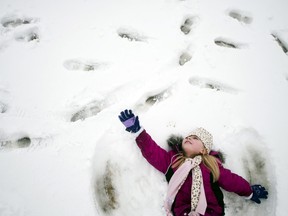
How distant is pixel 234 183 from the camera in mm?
2102

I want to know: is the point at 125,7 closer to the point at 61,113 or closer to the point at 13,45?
the point at 13,45

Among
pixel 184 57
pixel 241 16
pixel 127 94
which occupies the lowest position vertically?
pixel 127 94

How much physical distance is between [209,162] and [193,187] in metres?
0.25

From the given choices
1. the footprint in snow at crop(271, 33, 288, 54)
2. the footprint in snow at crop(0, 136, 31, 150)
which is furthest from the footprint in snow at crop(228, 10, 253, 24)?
the footprint in snow at crop(0, 136, 31, 150)

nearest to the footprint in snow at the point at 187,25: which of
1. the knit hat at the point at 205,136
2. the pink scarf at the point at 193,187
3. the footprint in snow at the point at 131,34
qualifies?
the footprint in snow at the point at 131,34

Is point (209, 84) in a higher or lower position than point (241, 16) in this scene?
lower

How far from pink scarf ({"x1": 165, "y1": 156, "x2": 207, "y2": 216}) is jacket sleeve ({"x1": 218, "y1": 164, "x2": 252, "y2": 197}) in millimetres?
186

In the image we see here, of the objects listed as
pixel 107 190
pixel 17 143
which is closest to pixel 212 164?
pixel 107 190

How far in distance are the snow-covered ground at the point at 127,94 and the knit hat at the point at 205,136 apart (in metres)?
0.15

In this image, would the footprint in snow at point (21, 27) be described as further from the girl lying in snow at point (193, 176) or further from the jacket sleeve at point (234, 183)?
the jacket sleeve at point (234, 183)

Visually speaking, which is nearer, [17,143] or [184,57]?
[17,143]

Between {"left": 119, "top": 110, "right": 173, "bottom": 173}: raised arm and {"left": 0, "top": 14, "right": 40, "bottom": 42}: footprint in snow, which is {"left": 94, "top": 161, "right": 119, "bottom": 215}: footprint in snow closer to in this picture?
{"left": 119, "top": 110, "right": 173, "bottom": 173}: raised arm

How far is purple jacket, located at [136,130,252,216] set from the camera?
2076mm

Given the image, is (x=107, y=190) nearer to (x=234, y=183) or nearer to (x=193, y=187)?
(x=193, y=187)
